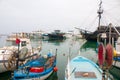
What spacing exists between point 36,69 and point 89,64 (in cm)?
428

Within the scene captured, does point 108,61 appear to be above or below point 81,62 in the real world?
above

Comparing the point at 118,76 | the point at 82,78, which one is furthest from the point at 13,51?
the point at 118,76

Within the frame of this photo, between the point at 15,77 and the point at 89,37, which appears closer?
the point at 15,77

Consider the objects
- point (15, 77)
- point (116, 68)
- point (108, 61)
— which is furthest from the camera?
point (116, 68)

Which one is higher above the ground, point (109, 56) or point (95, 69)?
point (109, 56)

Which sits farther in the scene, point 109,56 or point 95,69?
point 95,69

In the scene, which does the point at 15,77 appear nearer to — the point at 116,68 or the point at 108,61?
the point at 108,61

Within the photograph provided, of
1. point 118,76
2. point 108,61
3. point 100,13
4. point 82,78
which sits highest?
point 100,13

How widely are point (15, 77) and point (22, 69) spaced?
1.21 m

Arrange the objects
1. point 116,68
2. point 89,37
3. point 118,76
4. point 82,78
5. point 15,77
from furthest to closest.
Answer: point 89,37
point 116,68
point 118,76
point 15,77
point 82,78

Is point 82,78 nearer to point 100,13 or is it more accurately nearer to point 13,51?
point 13,51

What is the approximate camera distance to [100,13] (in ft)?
161

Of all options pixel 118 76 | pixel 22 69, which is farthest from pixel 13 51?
pixel 118 76

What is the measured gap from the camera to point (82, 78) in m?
11.8
